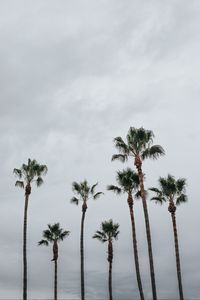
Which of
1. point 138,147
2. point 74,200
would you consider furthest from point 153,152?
point 74,200

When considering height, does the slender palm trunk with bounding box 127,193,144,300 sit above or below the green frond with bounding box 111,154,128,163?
below

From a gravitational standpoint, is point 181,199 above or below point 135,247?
above

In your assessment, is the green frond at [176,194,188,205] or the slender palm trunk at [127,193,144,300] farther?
the green frond at [176,194,188,205]

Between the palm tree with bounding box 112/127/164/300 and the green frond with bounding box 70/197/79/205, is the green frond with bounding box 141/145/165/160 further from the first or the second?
the green frond with bounding box 70/197/79/205

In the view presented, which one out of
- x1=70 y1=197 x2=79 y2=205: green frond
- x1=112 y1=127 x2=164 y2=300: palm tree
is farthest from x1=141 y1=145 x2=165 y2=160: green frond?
x1=70 y1=197 x2=79 y2=205: green frond

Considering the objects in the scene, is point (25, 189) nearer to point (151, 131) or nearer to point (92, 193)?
point (92, 193)

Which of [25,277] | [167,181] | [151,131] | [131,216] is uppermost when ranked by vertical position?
[151,131]

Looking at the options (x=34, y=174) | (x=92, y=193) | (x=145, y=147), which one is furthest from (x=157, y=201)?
(x=34, y=174)

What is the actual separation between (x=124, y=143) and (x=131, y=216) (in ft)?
30.0

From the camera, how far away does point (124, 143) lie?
148 feet

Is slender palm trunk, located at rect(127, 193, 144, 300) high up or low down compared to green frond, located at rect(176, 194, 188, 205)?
down

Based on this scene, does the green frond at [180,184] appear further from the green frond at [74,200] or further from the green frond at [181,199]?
the green frond at [74,200]

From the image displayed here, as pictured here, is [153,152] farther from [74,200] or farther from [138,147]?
[74,200]

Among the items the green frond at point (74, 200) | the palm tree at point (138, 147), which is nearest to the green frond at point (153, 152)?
the palm tree at point (138, 147)
